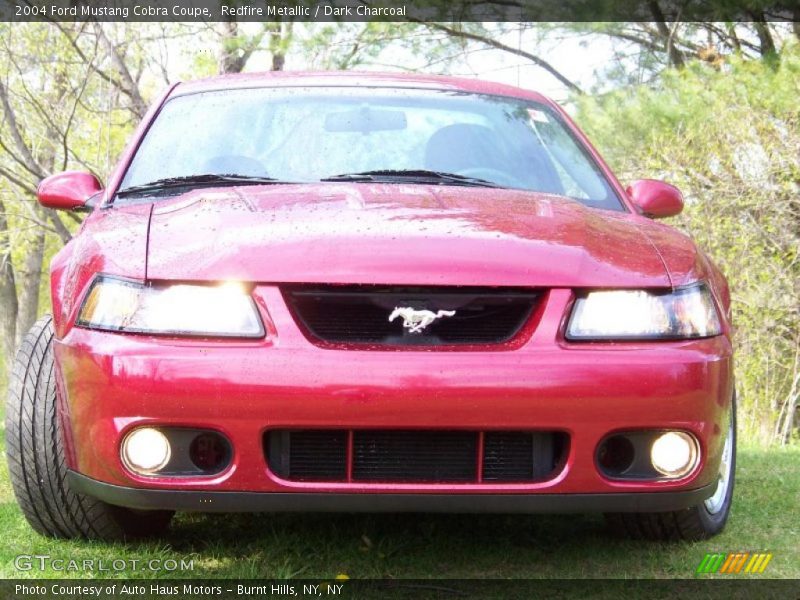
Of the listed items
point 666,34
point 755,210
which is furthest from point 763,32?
point 755,210

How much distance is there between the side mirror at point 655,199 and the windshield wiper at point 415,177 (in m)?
0.56

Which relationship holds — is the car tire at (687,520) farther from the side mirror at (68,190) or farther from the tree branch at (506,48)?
the tree branch at (506,48)

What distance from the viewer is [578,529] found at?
3225 millimetres

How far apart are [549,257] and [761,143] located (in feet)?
22.2

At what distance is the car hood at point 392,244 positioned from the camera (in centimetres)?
231

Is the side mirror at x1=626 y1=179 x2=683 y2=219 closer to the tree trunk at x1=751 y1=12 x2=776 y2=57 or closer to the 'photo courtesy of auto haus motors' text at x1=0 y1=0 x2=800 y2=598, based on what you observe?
the 'photo courtesy of auto haus motors' text at x1=0 y1=0 x2=800 y2=598

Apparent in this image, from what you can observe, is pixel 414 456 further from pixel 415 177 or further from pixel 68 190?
pixel 68 190

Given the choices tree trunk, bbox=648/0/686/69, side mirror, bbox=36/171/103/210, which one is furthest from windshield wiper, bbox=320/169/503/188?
tree trunk, bbox=648/0/686/69

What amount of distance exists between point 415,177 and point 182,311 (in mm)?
1137

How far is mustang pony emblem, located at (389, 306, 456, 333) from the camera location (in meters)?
2.29

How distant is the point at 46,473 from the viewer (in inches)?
109

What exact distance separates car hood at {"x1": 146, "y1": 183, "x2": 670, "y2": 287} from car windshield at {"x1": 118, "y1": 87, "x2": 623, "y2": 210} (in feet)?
1.57

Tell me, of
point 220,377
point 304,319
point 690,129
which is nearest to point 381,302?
point 304,319

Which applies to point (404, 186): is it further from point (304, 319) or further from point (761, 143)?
point (761, 143)
